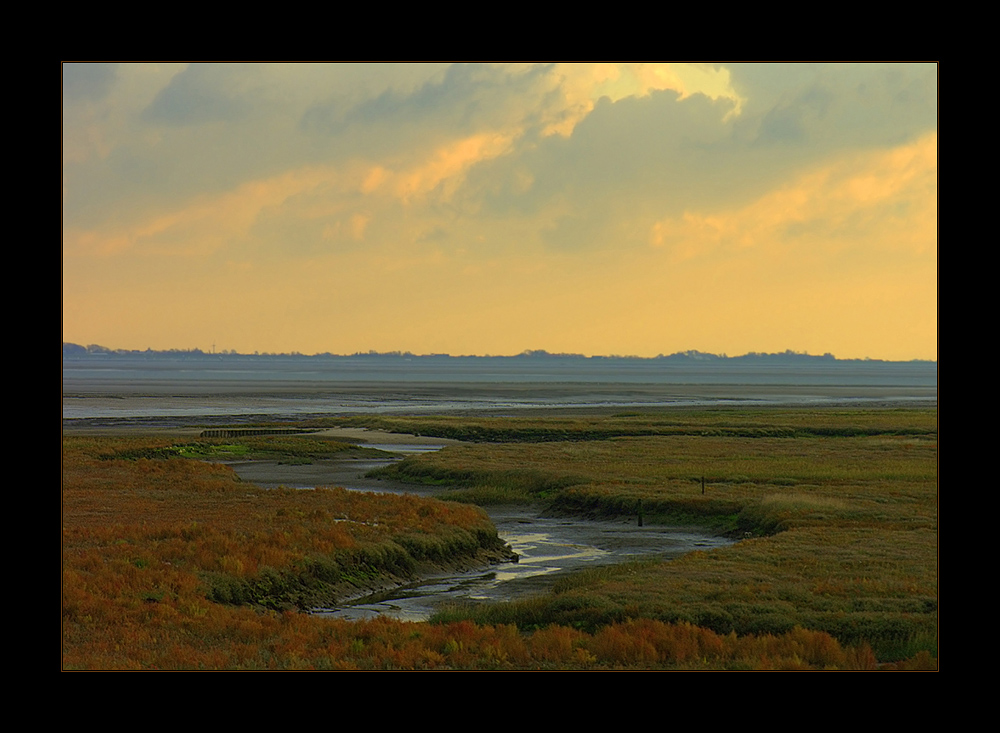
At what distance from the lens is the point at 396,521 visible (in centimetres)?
3850

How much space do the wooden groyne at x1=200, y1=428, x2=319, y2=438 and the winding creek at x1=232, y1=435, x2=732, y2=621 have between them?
32450 mm

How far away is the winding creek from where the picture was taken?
2997 centimetres

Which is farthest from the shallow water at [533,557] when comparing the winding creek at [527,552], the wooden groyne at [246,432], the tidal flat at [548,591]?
the wooden groyne at [246,432]

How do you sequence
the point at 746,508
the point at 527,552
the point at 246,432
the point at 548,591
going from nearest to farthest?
1. the point at 548,591
2. the point at 527,552
3. the point at 746,508
4. the point at 246,432

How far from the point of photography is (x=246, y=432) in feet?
324

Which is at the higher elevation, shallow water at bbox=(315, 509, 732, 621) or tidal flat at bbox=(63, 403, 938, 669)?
tidal flat at bbox=(63, 403, 938, 669)

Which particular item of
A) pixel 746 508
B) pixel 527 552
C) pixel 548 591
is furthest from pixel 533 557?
pixel 746 508

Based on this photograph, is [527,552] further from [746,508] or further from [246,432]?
[246,432]

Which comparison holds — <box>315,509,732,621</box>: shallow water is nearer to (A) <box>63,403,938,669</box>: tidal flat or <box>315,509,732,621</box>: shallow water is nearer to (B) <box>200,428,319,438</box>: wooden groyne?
(A) <box>63,403,938,669</box>: tidal flat

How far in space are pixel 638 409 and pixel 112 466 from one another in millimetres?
95222

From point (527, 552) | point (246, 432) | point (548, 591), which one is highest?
point (246, 432)

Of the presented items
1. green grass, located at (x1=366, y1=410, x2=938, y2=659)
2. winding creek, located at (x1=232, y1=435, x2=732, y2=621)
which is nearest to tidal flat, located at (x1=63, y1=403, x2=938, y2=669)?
green grass, located at (x1=366, y1=410, x2=938, y2=659)

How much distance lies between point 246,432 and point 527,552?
6558cm
